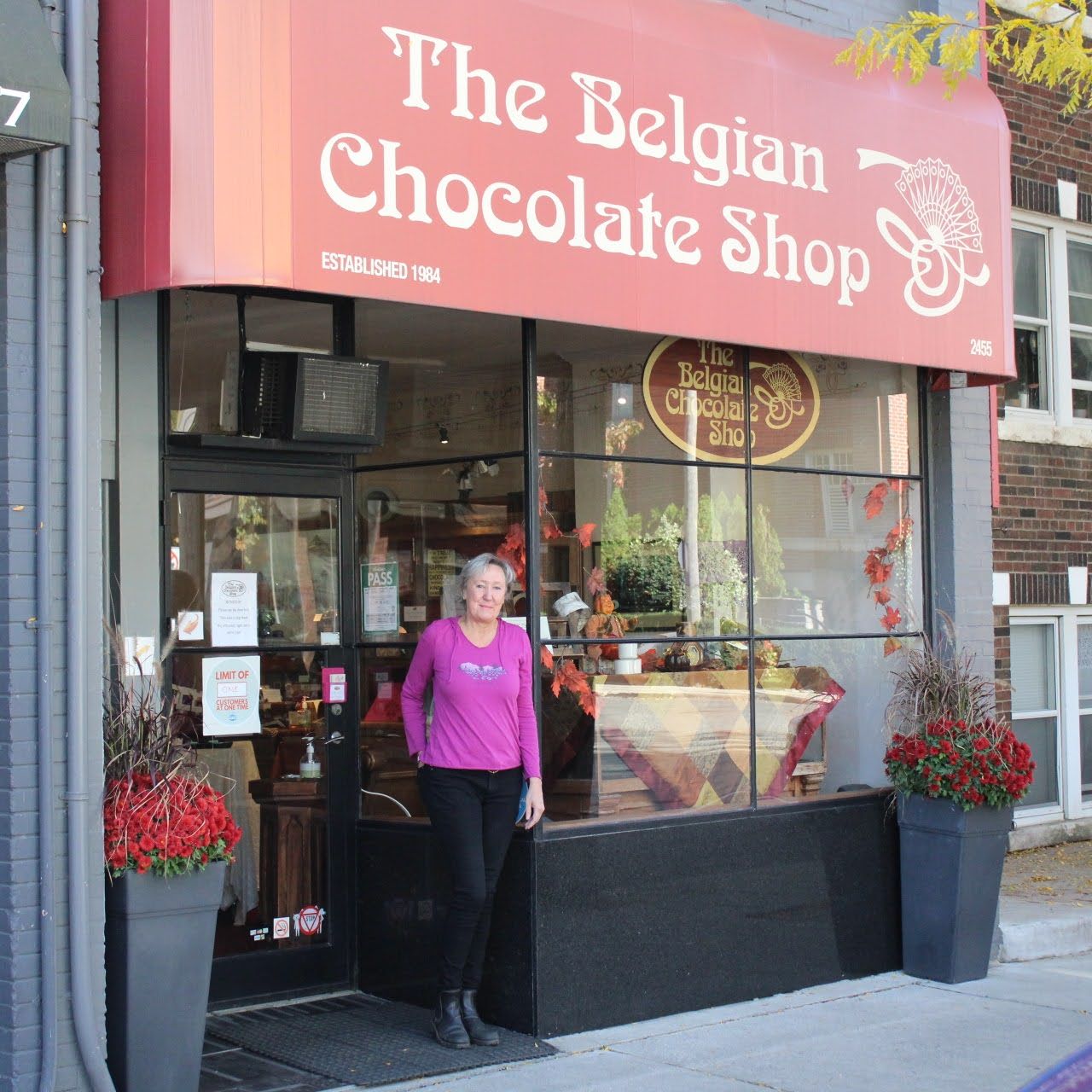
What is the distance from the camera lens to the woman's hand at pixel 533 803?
616cm

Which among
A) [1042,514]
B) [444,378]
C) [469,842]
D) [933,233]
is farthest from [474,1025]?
[1042,514]

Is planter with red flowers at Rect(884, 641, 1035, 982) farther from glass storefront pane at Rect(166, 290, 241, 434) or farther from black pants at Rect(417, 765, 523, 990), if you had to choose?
glass storefront pane at Rect(166, 290, 241, 434)

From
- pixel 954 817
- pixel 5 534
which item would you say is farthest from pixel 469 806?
pixel 954 817

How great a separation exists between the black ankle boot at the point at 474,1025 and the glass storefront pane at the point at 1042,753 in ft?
19.8

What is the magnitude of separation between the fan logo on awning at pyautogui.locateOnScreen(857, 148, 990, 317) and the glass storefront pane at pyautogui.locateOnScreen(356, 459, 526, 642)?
241 cm

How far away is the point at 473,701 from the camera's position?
6.09 m

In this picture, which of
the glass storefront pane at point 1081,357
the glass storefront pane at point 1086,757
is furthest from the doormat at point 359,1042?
the glass storefront pane at point 1081,357

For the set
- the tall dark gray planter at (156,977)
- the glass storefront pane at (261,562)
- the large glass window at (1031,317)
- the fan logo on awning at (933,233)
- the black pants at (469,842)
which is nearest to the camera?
the tall dark gray planter at (156,977)

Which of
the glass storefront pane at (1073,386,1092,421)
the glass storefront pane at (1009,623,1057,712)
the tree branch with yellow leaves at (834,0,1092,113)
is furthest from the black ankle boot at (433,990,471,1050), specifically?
the glass storefront pane at (1073,386,1092,421)

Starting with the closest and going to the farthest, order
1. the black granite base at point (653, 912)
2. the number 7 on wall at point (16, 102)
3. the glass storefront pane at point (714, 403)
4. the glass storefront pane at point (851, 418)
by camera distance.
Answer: the number 7 on wall at point (16, 102)
the black granite base at point (653, 912)
the glass storefront pane at point (714, 403)
the glass storefront pane at point (851, 418)

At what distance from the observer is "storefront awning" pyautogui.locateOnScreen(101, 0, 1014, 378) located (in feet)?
17.0

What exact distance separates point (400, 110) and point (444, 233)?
0.47m

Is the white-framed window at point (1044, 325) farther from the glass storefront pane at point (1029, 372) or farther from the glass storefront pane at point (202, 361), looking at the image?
the glass storefront pane at point (202, 361)

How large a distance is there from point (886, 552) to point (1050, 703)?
3.81 meters
